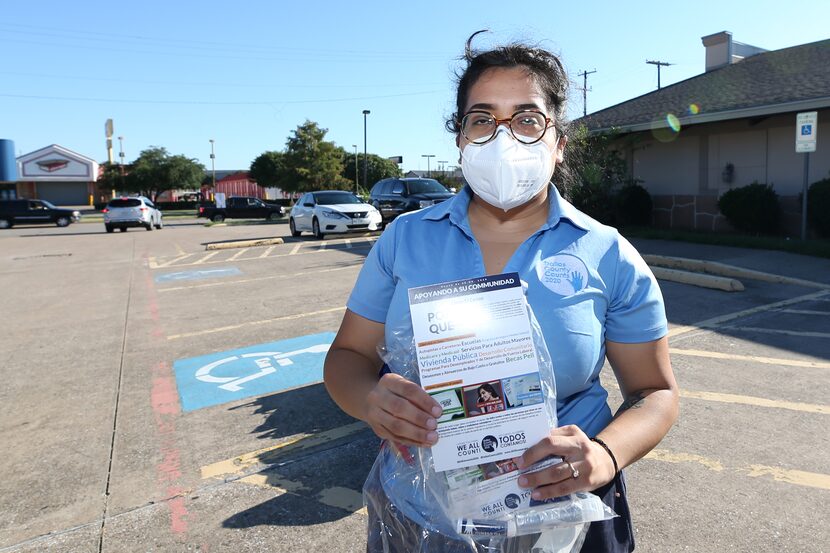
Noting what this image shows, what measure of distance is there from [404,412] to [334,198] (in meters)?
19.4

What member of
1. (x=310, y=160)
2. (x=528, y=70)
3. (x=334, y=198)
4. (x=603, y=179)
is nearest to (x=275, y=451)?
(x=528, y=70)

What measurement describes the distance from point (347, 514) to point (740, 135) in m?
16.2

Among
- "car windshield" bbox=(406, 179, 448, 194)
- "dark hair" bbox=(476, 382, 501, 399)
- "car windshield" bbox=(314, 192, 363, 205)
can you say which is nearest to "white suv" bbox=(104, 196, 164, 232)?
"car windshield" bbox=(314, 192, 363, 205)

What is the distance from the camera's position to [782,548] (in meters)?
2.81

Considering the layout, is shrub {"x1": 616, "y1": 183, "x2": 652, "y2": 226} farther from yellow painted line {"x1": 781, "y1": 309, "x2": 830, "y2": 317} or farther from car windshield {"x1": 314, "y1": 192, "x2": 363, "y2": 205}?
yellow painted line {"x1": 781, "y1": 309, "x2": 830, "y2": 317}

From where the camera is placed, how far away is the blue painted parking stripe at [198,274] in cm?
1173

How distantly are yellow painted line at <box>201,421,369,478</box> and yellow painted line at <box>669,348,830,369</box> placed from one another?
11.5 feet

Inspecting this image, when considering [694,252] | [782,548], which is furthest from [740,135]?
[782,548]

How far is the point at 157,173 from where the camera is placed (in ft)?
215

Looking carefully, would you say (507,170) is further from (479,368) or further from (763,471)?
(763,471)

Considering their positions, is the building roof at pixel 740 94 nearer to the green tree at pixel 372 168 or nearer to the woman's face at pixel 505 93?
the woman's face at pixel 505 93

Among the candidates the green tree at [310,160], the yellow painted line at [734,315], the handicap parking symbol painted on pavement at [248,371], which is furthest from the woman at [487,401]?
the green tree at [310,160]

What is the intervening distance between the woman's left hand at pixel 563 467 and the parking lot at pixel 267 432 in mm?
1972

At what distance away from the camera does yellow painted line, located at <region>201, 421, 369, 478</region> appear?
370 cm
